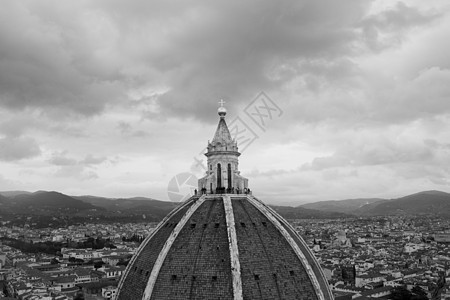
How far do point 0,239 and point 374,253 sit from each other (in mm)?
109710

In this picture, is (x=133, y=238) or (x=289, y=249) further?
(x=133, y=238)

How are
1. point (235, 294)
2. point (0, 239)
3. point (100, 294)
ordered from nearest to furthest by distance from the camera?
point (235, 294) → point (100, 294) → point (0, 239)

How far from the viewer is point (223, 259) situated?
18.4 metres

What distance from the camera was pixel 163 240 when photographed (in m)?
20.5

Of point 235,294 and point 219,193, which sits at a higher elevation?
point 219,193

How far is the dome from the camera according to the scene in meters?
18.1

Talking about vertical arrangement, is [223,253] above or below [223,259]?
above

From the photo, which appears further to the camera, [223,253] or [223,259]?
[223,253]

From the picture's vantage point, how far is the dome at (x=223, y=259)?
1814 cm

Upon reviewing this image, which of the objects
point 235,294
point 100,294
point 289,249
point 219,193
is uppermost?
point 219,193

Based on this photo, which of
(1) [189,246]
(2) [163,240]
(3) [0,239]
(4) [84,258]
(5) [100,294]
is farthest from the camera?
(3) [0,239]

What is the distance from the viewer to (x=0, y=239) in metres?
151

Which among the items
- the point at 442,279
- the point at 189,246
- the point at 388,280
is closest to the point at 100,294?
the point at 388,280

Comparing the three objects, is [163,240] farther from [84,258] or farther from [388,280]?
[84,258]
